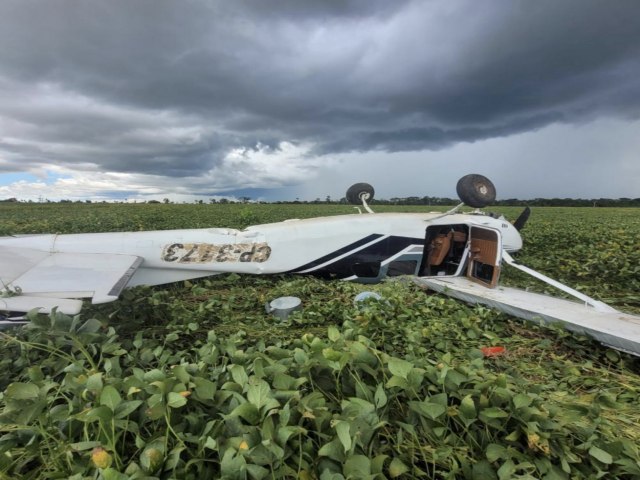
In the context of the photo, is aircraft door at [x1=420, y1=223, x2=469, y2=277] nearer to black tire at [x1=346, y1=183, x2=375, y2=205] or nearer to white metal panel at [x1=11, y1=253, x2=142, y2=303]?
black tire at [x1=346, y1=183, x2=375, y2=205]

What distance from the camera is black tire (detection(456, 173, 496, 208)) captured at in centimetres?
625

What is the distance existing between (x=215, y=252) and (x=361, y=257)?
2.59 m

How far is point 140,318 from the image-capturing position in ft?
13.3

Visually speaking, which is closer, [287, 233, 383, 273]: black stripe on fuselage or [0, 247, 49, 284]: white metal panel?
[0, 247, 49, 284]: white metal panel

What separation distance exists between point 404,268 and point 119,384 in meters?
5.38

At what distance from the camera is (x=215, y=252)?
17.7 feet

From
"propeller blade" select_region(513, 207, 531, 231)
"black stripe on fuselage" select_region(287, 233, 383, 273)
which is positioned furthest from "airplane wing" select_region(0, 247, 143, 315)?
"propeller blade" select_region(513, 207, 531, 231)

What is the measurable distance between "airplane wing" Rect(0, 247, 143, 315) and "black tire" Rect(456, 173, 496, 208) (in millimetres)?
5716

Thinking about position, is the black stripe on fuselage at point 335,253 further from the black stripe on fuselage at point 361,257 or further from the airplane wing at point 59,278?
the airplane wing at point 59,278

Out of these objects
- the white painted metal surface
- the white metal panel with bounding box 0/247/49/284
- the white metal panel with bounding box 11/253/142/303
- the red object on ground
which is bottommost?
the red object on ground

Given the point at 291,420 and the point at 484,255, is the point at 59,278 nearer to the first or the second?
the point at 291,420

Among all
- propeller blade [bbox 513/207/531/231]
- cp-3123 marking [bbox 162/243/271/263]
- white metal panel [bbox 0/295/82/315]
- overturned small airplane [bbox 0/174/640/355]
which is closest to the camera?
white metal panel [bbox 0/295/82/315]

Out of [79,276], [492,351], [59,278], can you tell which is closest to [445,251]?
[492,351]

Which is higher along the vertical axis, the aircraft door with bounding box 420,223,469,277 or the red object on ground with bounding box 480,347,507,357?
the aircraft door with bounding box 420,223,469,277
